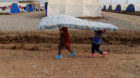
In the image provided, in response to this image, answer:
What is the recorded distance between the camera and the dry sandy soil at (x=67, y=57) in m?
4.36

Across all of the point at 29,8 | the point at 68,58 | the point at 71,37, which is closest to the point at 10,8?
the point at 29,8

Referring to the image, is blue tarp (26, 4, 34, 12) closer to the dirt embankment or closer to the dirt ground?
the dirt embankment

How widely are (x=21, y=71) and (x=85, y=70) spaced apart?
6.11 ft

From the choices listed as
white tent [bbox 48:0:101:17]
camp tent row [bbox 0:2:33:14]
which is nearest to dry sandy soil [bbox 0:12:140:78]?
white tent [bbox 48:0:101:17]

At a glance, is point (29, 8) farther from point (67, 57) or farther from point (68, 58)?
point (68, 58)

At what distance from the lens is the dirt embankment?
316 inches

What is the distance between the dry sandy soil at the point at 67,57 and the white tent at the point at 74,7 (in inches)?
254

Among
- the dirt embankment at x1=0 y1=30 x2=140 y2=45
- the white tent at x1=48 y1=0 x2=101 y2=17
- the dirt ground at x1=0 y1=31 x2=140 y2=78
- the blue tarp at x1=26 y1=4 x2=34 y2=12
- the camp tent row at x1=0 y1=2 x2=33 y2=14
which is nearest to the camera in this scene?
the dirt ground at x1=0 y1=31 x2=140 y2=78

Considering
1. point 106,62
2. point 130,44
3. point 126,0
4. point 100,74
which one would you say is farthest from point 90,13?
point 126,0

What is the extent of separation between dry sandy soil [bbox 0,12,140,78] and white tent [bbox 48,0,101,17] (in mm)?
6460

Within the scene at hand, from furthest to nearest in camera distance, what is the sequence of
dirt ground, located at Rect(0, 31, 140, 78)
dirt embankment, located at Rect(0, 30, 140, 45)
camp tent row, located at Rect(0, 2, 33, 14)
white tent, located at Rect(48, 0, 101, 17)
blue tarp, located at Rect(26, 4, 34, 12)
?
1. blue tarp, located at Rect(26, 4, 34, 12)
2. camp tent row, located at Rect(0, 2, 33, 14)
3. white tent, located at Rect(48, 0, 101, 17)
4. dirt embankment, located at Rect(0, 30, 140, 45)
5. dirt ground, located at Rect(0, 31, 140, 78)

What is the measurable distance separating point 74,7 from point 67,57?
954cm

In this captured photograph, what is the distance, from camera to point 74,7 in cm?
1460

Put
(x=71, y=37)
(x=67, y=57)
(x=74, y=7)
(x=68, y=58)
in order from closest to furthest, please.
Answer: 1. (x=68, y=58)
2. (x=67, y=57)
3. (x=71, y=37)
4. (x=74, y=7)
